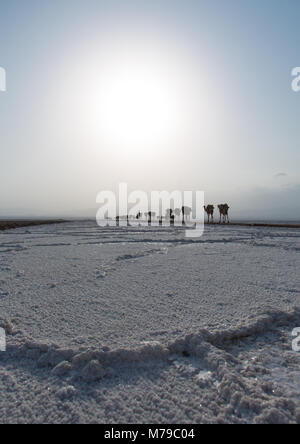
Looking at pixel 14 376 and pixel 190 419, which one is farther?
pixel 14 376

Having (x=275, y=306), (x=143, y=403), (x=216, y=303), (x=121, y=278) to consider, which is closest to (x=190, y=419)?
(x=143, y=403)

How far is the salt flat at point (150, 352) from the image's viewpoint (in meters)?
1.69

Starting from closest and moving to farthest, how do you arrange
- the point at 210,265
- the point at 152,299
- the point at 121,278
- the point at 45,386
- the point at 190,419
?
the point at 190,419 → the point at 45,386 → the point at 152,299 → the point at 121,278 → the point at 210,265

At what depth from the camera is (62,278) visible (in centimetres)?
498

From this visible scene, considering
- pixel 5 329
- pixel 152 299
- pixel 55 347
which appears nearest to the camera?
pixel 55 347

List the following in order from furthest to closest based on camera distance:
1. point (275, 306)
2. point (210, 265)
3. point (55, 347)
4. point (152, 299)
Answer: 1. point (210, 265)
2. point (152, 299)
3. point (275, 306)
4. point (55, 347)

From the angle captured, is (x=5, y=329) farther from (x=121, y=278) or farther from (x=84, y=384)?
(x=121, y=278)

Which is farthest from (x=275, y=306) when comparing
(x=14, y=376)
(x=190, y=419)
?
(x=14, y=376)

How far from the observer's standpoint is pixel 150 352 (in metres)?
2.30

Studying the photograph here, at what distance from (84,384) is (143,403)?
49 cm

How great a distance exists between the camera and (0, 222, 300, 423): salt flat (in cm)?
169

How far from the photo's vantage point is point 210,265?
6301 millimetres

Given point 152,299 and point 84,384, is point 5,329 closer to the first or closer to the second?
point 84,384

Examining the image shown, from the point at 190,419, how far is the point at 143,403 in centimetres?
33
